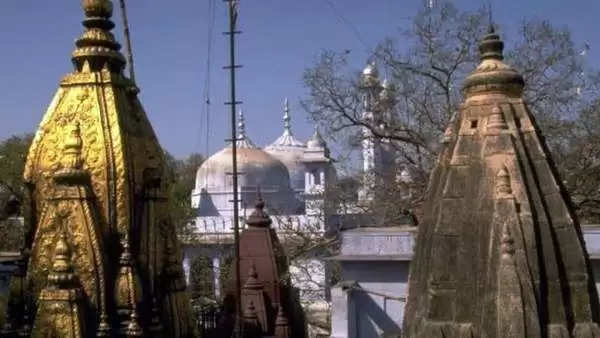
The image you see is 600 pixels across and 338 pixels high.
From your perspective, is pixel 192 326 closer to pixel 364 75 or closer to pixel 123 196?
pixel 123 196

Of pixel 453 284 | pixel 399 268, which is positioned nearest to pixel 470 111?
pixel 453 284

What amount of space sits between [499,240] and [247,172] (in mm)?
26671

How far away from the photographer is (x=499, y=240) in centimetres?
458

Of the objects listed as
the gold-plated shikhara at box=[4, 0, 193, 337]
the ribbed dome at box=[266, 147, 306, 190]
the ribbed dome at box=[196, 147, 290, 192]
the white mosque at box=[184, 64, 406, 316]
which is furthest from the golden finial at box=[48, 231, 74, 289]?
the ribbed dome at box=[266, 147, 306, 190]

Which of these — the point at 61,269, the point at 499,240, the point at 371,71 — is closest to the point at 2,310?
the point at 61,269

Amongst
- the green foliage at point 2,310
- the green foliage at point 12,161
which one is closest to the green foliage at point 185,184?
the green foliage at point 12,161

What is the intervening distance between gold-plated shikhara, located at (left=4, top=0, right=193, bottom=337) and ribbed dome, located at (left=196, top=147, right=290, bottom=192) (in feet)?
82.8

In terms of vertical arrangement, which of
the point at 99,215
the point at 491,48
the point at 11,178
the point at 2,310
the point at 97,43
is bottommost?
the point at 2,310

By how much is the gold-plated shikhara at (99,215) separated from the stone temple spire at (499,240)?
1788 millimetres

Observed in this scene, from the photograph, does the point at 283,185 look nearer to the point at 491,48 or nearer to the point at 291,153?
the point at 291,153

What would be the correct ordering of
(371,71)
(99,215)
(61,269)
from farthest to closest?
(371,71), (99,215), (61,269)

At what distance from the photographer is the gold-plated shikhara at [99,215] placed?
197 inches

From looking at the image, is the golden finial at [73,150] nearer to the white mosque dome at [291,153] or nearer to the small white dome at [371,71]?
the small white dome at [371,71]

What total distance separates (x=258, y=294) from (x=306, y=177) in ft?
88.9
